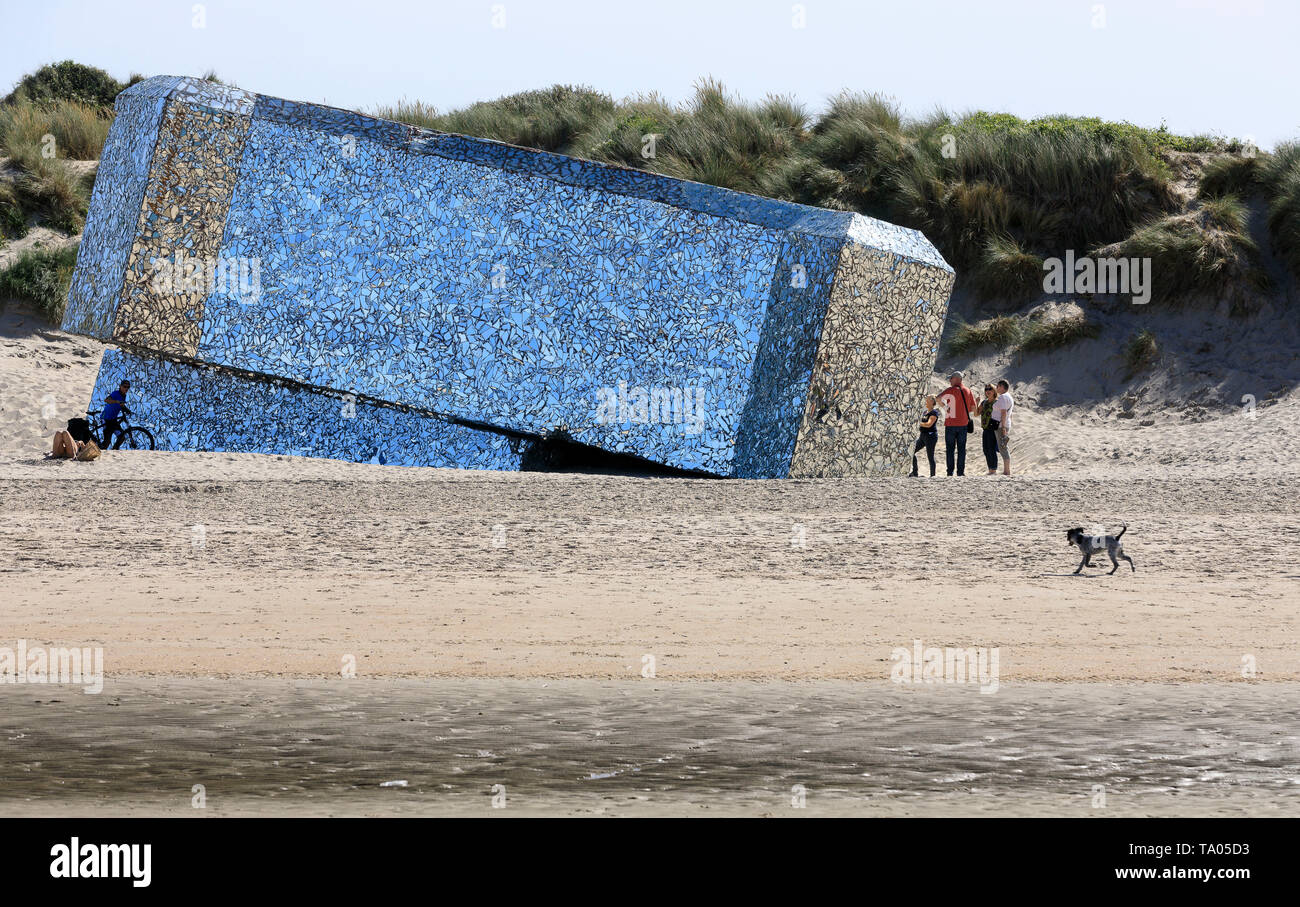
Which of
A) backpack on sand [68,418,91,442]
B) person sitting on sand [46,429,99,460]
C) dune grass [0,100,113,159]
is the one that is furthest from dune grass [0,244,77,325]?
person sitting on sand [46,429,99,460]

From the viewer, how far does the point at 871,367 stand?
47.1 ft

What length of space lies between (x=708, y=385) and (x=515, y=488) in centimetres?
272

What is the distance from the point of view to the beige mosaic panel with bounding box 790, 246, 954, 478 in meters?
14.1

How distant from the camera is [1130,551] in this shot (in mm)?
10281

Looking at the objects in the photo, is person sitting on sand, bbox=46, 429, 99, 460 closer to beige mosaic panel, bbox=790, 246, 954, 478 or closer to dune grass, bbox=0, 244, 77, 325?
beige mosaic panel, bbox=790, 246, 954, 478

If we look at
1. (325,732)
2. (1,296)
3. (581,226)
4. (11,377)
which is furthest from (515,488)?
(1,296)

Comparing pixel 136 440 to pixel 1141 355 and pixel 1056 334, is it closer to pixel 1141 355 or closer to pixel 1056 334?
pixel 1056 334

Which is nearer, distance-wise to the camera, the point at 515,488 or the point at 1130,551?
the point at 1130,551

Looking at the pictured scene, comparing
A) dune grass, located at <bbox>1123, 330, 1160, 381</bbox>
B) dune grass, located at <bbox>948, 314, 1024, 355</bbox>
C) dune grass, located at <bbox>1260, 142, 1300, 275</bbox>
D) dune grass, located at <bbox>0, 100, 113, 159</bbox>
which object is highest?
dune grass, located at <bbox>0, 100, 113, 159</bbox>

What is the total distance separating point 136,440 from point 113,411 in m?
0.41

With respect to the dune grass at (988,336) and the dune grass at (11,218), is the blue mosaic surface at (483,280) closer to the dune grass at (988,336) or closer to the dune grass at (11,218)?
the dune grass at (988,336)

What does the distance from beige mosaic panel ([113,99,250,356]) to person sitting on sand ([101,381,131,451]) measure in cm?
76

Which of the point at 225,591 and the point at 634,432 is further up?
the point at 634,432
